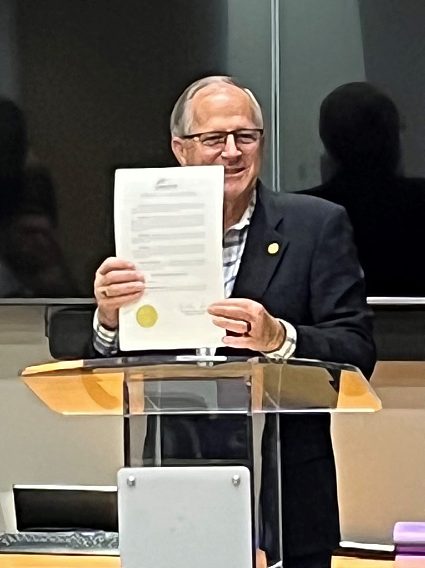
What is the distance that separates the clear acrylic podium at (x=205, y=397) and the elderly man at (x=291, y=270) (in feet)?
1.63

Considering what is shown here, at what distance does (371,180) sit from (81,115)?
650mm

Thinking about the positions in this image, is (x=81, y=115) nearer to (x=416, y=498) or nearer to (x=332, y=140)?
(x=332, y=140)

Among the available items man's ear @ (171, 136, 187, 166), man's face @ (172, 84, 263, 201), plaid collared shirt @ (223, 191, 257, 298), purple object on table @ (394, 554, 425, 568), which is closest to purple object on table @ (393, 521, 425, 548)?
purple object on table @ (394, 554, 425, 568)

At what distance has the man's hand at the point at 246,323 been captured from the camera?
1.40 m

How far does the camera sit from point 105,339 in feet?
5.76

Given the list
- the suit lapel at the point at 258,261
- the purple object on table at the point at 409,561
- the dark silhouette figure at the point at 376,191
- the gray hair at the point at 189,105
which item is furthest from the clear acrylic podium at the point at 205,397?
the gray hair at the point at 189,105

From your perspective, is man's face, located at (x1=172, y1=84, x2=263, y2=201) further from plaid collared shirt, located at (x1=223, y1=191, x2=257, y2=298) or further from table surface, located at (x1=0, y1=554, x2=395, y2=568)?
table surface, located at (x1=0, y1=554, x2=395, y2=568)

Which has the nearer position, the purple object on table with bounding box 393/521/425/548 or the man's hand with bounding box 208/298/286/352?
the man's hand with bounding box 208/298/286/352

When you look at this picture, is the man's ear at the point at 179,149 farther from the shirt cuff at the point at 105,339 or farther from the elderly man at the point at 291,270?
the shirt cuff at the point at 105,339

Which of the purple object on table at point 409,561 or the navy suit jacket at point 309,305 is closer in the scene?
the purple object on table at point 409,561

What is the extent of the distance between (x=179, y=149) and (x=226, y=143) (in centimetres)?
19

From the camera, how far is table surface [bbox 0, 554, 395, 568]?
1721mm

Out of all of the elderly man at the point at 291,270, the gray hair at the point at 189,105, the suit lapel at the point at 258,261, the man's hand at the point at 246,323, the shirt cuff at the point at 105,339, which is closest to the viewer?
the man's hand at the point at 246,323

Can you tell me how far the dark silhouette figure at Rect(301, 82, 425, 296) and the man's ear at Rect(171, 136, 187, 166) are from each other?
0.98 feet
